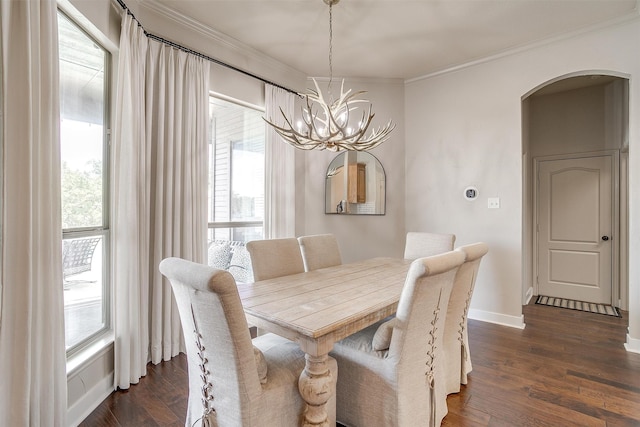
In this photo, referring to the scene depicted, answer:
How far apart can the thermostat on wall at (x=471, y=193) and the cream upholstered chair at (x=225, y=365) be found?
2.92 m

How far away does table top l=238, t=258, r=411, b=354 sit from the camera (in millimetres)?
1415

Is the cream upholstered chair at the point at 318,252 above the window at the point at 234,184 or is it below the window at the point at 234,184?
below

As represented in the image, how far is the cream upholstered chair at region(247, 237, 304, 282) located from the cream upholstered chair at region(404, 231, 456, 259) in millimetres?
1214

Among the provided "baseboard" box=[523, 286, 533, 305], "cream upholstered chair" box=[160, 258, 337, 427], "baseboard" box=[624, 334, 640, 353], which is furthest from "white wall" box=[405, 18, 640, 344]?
"cream upholstered chair" box=[160, 258, 337, 427]

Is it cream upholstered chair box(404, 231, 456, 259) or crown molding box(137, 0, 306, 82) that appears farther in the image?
cream upholstered chair box(404, 231, 456, 259)

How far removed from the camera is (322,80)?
4.18m

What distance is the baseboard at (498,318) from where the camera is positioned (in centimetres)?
344

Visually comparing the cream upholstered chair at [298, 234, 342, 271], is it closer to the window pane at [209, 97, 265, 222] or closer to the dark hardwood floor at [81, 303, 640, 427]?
the window pane at [209, 97, 265, 222]

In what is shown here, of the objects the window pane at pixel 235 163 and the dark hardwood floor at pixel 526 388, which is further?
the window pane at pixel 235 163

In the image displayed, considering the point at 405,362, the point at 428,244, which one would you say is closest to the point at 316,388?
the point at 405,362

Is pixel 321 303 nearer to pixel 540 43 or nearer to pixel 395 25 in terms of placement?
pixel 395 25

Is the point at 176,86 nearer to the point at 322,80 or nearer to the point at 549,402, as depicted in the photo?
the point at 322,80

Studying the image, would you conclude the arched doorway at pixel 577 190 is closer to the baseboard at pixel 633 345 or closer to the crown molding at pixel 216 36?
the baseboard at pixel 633 345

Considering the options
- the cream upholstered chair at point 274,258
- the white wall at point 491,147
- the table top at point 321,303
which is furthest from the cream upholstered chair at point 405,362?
the white wall at point 491,147
